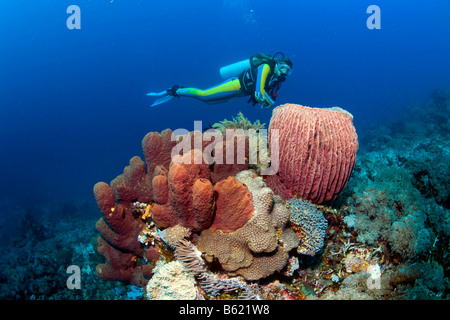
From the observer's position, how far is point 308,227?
9.26 ft

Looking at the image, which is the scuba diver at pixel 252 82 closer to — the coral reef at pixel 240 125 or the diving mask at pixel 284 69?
the diving mask at pixel 284 69

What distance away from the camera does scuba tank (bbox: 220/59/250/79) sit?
8375mm

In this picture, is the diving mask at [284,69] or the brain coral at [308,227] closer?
the brain coral at [308,227]

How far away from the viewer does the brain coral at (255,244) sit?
7.90ft

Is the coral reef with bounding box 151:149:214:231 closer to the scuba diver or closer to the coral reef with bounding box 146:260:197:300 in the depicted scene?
the coral reef with bounding box 146:260:197:300

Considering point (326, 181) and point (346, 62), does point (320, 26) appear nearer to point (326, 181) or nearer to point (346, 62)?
point (346, 62)

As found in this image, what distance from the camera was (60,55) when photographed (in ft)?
292

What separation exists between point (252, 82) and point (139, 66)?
9935 cm

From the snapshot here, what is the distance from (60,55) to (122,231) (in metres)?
114

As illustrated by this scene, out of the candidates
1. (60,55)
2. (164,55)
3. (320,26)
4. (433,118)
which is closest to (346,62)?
(320,26)

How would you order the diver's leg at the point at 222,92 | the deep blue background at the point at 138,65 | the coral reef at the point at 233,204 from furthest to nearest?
the deep blue background at the point at 138,65, the diver's leg at the point at 222,92, the coral reef at the point at 233,204

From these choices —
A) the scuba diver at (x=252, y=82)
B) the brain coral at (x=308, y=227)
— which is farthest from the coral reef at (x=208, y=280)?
the scuba diver at (x=252, y=82)

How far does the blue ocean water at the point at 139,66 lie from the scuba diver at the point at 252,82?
61.0m

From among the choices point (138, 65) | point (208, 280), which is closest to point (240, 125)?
point (208, 280)
